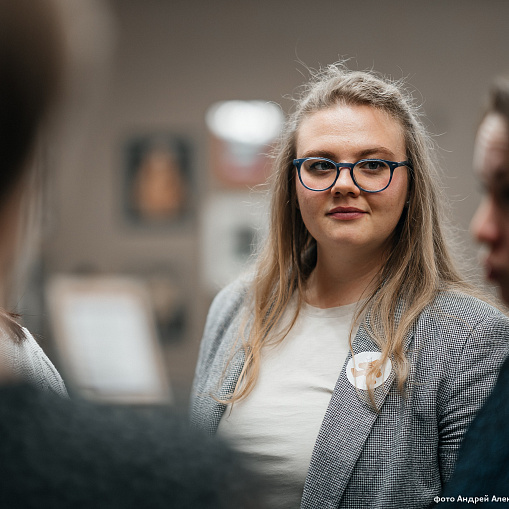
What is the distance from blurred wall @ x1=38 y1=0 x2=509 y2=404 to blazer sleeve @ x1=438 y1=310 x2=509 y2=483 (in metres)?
3.31

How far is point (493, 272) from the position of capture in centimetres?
87

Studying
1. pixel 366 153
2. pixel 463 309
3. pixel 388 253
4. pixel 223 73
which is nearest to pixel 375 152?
pixel 366 153

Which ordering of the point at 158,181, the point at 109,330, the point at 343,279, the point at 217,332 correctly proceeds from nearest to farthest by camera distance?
the point at 343,279, the point at 217,332, the point at 109,330, the point at 158,181

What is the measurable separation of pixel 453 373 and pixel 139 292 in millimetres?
3575

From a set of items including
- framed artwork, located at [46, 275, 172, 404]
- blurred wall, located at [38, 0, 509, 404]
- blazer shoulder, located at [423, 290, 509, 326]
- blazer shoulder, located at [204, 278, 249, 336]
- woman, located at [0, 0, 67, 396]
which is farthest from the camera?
blurred wall, located at [38, 0, 509, 404]

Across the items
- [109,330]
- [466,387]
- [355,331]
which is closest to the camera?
[466,387]

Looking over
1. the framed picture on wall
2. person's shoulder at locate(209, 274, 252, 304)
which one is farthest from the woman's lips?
the framed picture on wall

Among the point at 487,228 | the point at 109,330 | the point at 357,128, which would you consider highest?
the point at 357,128

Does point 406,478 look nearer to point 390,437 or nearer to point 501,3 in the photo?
point 390,437

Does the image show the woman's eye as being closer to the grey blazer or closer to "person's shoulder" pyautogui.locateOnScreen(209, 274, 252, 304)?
the grey blazer

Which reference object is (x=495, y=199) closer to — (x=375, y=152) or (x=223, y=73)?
(x=375, y=152)

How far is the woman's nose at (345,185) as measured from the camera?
5.14 feet

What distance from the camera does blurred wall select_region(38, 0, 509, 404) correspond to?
4.65 meters

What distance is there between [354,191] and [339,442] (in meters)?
0.61
